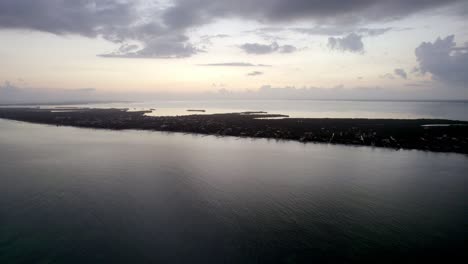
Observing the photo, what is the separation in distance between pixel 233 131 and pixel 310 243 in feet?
121

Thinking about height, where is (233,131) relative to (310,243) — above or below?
above

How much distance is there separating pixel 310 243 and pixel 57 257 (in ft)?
38.9

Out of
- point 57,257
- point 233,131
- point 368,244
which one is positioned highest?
point 233,131

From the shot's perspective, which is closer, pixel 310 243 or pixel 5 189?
pixel 310 243

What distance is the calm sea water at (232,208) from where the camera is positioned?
41.1ft

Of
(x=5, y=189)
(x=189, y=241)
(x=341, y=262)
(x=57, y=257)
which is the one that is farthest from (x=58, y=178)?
(x=341, y=262)

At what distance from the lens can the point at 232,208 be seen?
16984mm

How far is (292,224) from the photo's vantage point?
14.9 meters

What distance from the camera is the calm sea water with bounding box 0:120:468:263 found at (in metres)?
12.5

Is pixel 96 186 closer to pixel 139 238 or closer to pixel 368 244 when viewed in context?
pixel 139 238

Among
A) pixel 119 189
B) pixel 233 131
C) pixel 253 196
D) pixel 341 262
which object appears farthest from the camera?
pixel 233 131

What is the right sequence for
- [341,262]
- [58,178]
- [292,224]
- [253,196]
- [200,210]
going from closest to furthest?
[341,262], [292,224], [200,210], [253,196], [58,178]

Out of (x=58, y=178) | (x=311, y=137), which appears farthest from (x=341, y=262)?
(x=311, y=137)

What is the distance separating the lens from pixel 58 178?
75.9 feet
